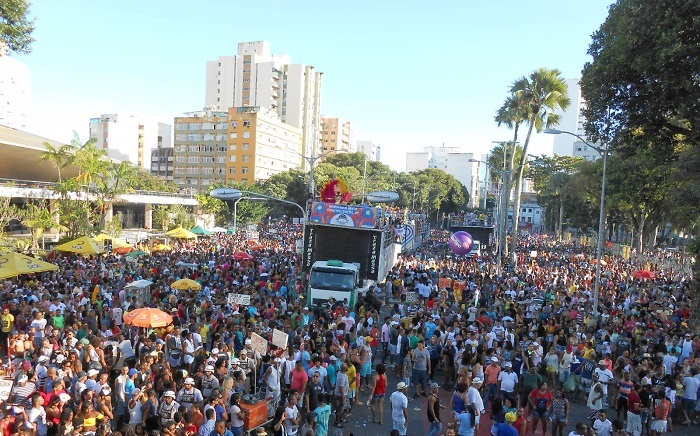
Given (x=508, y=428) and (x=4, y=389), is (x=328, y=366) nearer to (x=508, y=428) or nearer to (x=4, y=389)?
(x=508, y=428)

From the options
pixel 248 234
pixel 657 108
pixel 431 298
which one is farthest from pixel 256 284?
pixel 248 234

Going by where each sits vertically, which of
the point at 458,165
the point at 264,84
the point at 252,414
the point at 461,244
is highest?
the point at 264,84

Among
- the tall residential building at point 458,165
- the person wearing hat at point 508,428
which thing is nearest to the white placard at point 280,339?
the person wearing hat at point 508,428

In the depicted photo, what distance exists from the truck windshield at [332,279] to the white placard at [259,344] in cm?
823

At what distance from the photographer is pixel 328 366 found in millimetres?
10602

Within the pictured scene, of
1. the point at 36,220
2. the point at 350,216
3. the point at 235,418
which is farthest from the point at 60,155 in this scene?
the point at 235,418

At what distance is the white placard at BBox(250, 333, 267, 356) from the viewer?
10.5 m

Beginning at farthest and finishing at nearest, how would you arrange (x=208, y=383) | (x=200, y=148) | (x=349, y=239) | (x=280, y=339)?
(x=200, y=148)
(x=349, y=239)
(x=280, y=339)
(x=208, y=383)

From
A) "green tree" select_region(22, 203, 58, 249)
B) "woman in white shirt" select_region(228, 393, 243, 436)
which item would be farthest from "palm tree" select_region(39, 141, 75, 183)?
"woman in white shirt" select_region(228, 393, 243, 436)

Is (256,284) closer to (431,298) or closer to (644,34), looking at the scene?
(431,298)

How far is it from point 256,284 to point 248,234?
2361 cm

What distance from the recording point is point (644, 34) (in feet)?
46.6

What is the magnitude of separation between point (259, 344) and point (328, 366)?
1.42 metres

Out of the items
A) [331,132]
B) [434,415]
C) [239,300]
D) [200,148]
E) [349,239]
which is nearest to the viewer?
[434,415]
